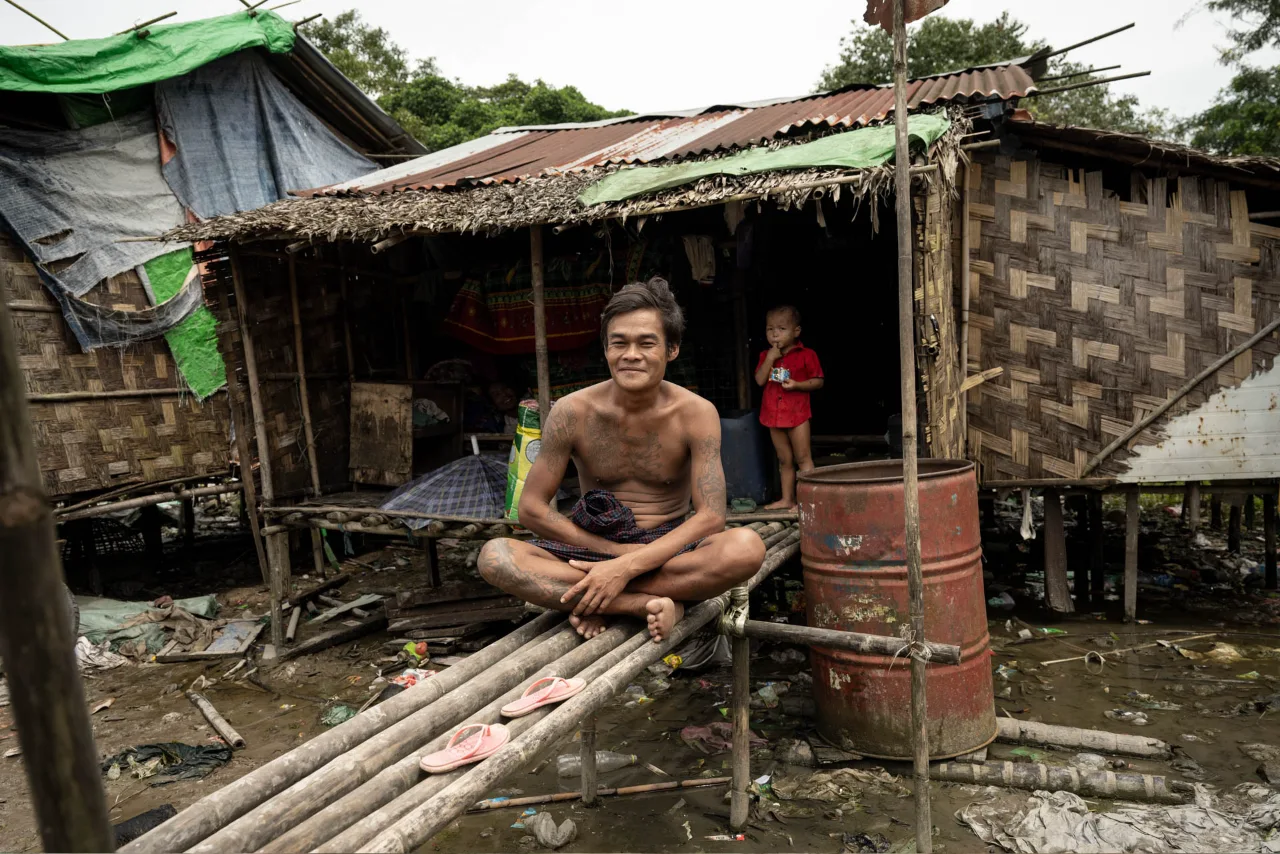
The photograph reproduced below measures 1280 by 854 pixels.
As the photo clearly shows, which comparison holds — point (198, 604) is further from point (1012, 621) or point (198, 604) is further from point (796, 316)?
point (1012, 621)

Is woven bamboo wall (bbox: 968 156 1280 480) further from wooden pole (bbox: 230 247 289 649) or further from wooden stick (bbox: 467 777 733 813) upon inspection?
wooden pole (bbox: 230 247 289 649)

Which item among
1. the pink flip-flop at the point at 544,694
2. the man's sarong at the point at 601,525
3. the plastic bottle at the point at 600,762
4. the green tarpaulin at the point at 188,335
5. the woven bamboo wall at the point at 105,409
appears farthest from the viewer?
the green tarpaulin at the point at 188,335

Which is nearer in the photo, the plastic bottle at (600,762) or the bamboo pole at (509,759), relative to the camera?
the bamboo pole at (509,759)

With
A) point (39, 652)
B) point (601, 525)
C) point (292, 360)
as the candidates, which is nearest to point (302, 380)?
point (292, 360)

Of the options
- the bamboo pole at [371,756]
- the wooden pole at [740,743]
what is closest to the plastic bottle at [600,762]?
the wooden pole at [740,743]

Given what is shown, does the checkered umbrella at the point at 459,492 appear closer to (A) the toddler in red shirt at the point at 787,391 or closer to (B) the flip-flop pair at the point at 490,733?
(A) the toddler in red shirt at the point at 787,391

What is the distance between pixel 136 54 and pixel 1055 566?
9858 mm

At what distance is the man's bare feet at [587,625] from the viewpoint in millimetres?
2920

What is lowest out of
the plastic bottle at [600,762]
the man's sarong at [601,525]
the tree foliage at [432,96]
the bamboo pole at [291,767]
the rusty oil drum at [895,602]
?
the plastic bottle at [600,762]

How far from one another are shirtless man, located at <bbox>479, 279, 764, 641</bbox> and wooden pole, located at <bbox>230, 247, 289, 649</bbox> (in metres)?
4.25

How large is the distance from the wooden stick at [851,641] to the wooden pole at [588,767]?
2.93 ft

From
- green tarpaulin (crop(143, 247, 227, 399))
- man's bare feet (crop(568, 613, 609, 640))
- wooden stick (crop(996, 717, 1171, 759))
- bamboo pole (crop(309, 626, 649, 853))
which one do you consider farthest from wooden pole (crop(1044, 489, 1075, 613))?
green tarpaulin (crop(143, 247, 227, 399))

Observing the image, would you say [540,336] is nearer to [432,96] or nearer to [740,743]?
[740,743]

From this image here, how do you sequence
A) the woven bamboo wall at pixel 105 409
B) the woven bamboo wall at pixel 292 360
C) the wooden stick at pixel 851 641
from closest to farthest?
the wooden stick at pixel 851 641 → the woven bamboo wall at pixel 292 360 → the woven bamboo wall at pixel 105 409
